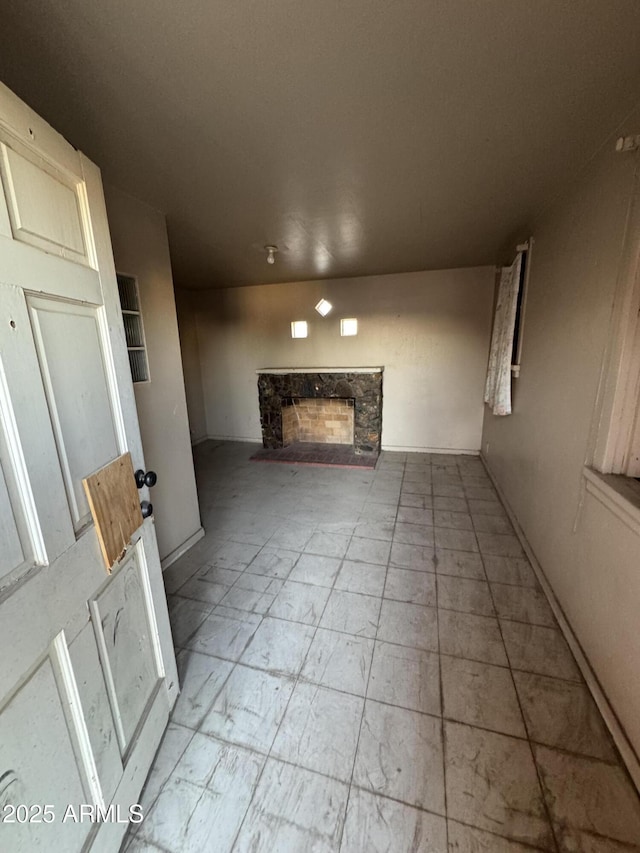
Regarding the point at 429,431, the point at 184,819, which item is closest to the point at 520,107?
the point at 184,819

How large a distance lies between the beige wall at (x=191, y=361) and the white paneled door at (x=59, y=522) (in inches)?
149

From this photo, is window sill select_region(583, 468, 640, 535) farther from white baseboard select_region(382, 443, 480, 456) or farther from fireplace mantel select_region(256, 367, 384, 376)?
fireplace mantel select_region(256, 367, 384, 376)

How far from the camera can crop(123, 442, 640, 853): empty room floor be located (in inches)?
37.2

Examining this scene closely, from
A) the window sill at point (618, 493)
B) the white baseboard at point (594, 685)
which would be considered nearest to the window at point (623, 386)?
the window sill at point (618, 493)

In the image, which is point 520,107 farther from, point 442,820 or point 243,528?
point 243,528

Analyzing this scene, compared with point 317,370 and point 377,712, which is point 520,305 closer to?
point 317,370

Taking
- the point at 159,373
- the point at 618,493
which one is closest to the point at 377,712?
the point at 618,493

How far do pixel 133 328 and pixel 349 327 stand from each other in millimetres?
2844

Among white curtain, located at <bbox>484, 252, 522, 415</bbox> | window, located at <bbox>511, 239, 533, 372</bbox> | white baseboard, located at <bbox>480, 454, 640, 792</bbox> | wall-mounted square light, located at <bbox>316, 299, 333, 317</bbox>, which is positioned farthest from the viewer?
wall-mounted square light, located at <bbox>316, 299, 333, 317</bbox>

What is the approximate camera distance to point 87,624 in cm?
83

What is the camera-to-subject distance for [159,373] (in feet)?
6.75

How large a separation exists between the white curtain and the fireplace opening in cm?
203

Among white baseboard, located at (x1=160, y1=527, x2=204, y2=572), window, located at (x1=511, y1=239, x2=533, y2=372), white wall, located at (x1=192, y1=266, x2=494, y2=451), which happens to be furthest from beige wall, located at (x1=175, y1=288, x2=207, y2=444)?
window, located at (x1=511, y1=239, x2=533, y2=372)

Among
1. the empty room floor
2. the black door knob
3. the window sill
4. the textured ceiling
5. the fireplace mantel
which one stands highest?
the textured ceiling
